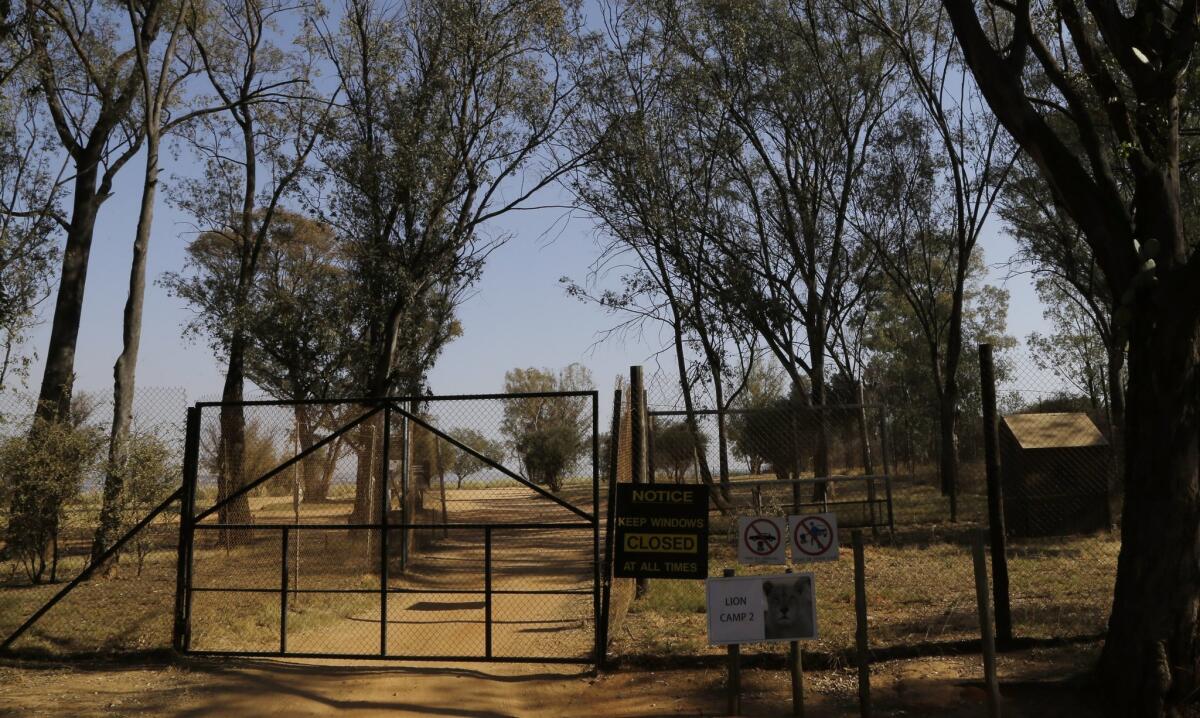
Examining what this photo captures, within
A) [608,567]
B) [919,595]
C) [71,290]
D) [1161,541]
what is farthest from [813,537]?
[71,290]

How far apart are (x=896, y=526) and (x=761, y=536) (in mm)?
11035

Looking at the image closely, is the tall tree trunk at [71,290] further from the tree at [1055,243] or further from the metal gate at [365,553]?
the tree at [1055,243]

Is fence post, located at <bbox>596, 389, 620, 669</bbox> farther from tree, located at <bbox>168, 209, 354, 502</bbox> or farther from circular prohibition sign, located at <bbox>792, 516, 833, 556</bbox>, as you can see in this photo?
tree, located at <bbox>168, 209, 354, 502</bbox>

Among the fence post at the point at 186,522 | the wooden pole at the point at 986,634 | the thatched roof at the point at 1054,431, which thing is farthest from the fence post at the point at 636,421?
the thatched roof at the point at 1054,431

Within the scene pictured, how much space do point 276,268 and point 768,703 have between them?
65.6 feet

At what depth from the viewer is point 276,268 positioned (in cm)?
2389

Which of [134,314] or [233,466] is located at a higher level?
[134,314]

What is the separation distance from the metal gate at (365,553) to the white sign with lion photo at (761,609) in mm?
1729

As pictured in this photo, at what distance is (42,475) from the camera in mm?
12031

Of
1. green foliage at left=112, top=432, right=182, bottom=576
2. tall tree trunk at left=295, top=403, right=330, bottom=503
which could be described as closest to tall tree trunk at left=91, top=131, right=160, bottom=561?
green foliage at left=112, top=432, right=182, bottom=576

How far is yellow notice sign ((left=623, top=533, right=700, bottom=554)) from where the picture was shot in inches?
319

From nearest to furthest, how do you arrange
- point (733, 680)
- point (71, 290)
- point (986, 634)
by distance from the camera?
point (986, 634), point (733, 680), point (71, 290)

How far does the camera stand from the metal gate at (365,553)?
354 inches

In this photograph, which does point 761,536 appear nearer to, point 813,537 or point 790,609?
point 813,537
